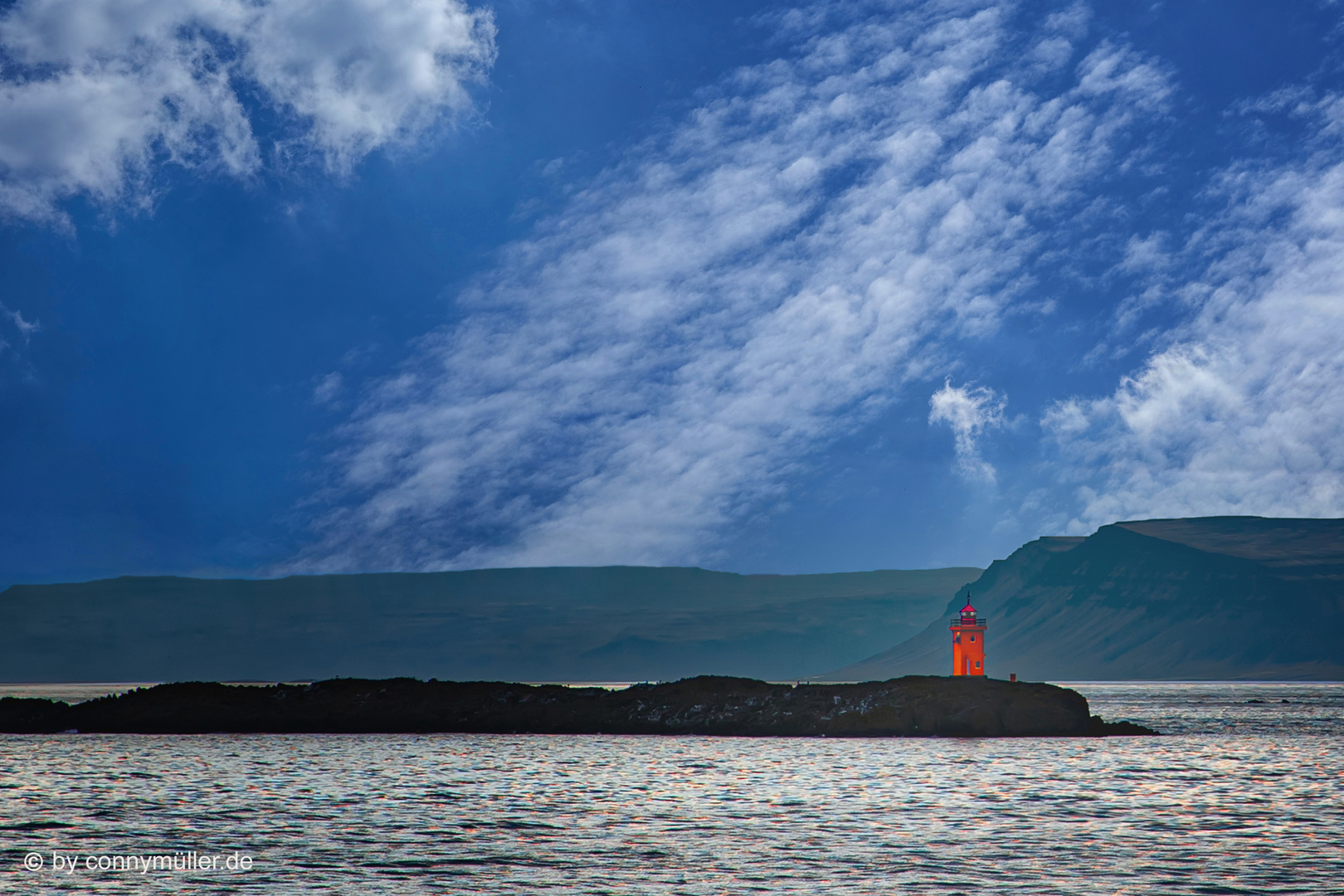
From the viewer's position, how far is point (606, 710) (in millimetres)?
95812

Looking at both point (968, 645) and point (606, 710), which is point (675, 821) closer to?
point (606, 710)

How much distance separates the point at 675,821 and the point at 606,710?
5738cm

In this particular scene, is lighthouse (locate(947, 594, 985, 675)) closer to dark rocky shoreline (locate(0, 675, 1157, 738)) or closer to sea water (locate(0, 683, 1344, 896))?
dark rocky shoreline (locate(0, 675, 1157, 738))

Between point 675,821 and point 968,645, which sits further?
point 968,645

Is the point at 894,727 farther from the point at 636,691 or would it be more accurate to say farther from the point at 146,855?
the point at 146,855

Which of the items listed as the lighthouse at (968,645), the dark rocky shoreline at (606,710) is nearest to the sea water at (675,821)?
the dark rocky shoreline at (606,710)

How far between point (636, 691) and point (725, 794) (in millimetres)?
55892

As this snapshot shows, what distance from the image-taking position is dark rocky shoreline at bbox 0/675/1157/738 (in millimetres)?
87750

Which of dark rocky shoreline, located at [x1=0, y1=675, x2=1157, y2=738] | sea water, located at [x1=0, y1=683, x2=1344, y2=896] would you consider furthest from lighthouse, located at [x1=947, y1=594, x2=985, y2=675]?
sea water, located at [x1=0, y1=683, x2=1344, y2=896]

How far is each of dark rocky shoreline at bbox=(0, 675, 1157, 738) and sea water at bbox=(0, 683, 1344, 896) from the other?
12688 millimetres

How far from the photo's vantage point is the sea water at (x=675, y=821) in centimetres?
2728

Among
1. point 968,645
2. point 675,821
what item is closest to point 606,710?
point 968,645

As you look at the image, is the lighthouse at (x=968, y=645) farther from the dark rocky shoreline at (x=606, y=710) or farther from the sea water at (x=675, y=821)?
the sea water at (x=675, y=821)

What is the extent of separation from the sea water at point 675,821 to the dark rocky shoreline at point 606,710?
41.6 feet
